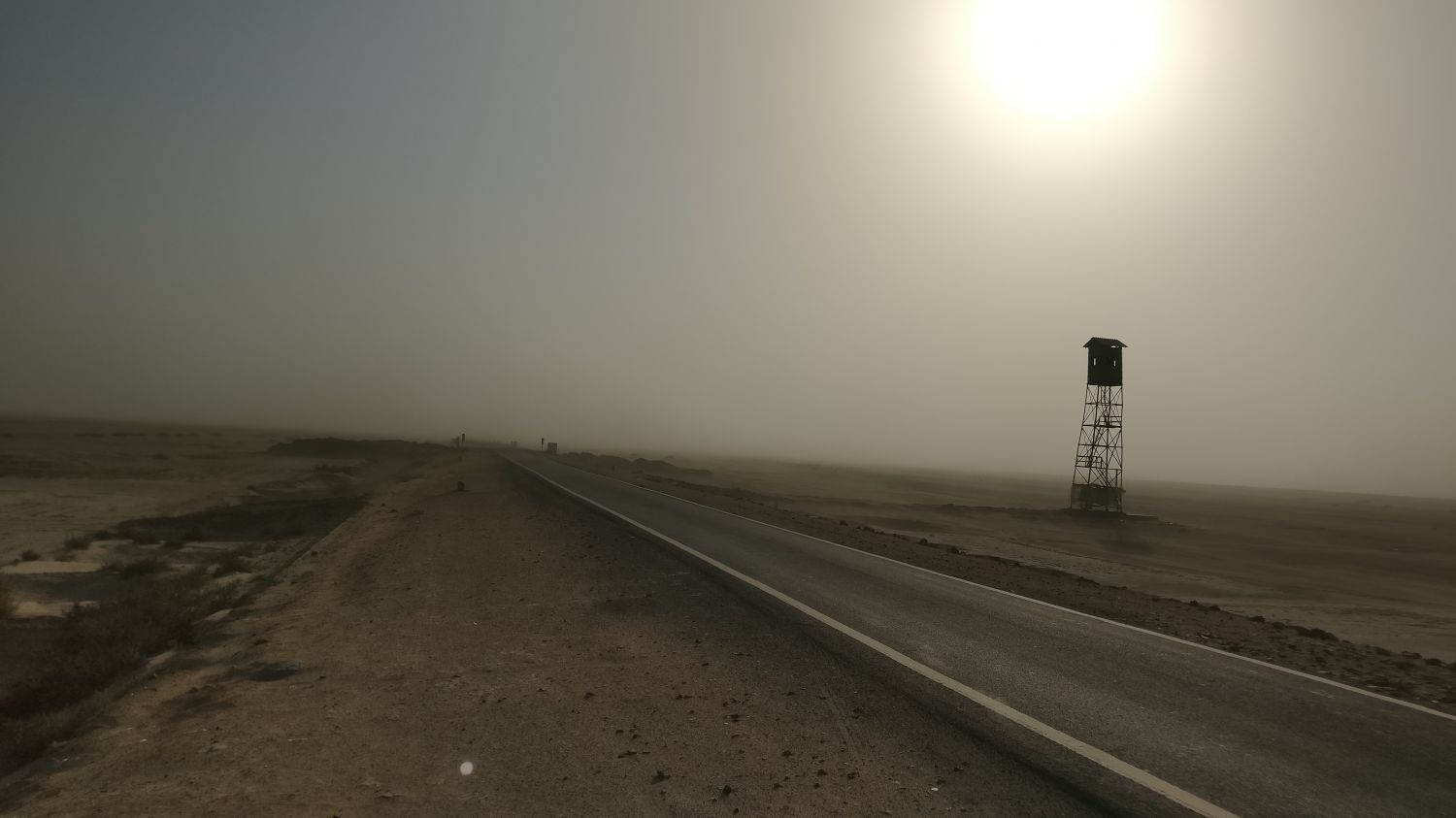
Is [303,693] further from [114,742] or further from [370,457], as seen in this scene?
[370,457]

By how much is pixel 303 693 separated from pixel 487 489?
25.3 meters

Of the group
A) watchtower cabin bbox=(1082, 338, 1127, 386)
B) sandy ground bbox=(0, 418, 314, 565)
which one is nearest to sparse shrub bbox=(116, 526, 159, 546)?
sandy ground bbox=(0, 418, 314, 565)

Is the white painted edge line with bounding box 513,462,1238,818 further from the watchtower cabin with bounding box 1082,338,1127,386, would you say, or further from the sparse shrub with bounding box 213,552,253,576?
the watchtower cabin with bounding box 1082,338,1127,386

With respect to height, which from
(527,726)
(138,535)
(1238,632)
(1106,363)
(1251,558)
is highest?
(1106,363)

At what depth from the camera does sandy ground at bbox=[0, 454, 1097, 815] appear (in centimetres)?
428

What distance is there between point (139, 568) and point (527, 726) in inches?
699

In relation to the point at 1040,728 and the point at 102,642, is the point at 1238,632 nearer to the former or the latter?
the point at 1040,728

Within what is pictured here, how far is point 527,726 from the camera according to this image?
18.1ft

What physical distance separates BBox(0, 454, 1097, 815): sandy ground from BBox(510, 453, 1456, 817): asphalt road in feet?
2.40

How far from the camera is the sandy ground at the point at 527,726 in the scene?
169 inches

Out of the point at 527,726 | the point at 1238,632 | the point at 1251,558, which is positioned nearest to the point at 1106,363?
the point at 1251,558

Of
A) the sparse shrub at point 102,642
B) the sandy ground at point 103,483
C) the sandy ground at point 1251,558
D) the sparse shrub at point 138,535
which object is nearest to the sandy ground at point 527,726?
the sparse shrub at point 102,642

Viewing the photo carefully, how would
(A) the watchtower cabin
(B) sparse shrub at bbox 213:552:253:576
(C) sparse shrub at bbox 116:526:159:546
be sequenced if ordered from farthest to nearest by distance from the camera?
(A) the watchtower cabin, (C) sparse shrub at bbox 116:526:159:546, (B) sparse shrub at bbox 213:552:253:576

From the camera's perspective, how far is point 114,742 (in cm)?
524
